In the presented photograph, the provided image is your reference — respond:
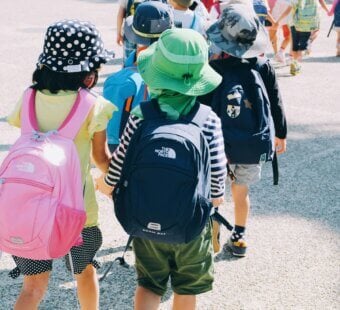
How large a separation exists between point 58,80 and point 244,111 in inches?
48.6

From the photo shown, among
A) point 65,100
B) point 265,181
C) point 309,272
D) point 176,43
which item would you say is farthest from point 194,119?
point 265,181

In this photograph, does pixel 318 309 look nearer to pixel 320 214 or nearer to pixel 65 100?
pixel 320 214

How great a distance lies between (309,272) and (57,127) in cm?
204

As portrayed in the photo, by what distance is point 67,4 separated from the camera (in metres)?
15.0

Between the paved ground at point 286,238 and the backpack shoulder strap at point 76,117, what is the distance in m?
1.27

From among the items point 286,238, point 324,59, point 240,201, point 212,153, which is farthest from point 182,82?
point 324,59

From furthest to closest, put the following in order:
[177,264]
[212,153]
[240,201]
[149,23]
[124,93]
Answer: [240,201] < [149,23] < [124,93] < [177,264] < [212,153]

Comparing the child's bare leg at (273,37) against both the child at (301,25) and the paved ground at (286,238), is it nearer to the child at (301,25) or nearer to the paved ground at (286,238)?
the child at (301,25)

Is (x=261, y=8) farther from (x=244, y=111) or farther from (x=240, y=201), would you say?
(x=244, y=111)

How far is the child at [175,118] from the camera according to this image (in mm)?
2572

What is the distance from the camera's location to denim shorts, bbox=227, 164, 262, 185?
12.3 feet

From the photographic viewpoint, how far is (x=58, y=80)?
264 cm

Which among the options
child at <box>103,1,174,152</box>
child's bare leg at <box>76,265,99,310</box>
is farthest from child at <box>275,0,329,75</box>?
child's bare leg at <box>76,265,99,310</box>

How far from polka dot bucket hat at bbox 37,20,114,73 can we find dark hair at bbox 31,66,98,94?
1.2 inches
